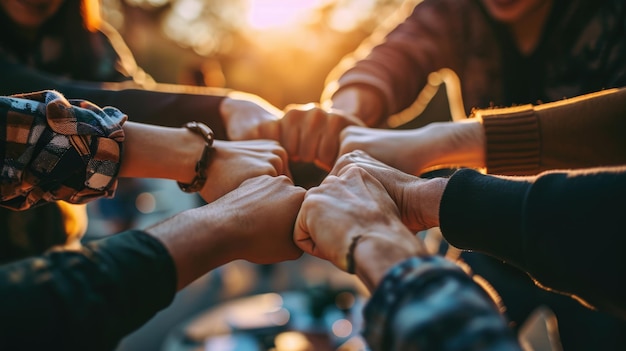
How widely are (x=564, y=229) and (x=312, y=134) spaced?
1079mm

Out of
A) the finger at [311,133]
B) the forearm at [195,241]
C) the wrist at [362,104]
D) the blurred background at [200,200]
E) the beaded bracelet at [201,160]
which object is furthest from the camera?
the blurred background at [200,200]

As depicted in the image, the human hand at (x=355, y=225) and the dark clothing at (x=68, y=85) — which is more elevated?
the dark clothing at (x=68, y=85)

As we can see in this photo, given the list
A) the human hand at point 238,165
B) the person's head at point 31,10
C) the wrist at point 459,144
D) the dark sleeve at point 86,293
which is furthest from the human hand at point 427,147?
the person's head at point 31,10

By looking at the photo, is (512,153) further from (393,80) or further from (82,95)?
(82,95)

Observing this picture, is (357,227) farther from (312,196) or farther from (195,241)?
(195,241)

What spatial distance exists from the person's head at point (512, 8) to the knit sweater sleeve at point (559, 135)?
66 cm

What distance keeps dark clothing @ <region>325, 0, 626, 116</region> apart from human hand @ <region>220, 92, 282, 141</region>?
1.78ft

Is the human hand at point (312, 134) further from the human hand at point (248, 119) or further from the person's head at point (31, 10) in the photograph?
the person's head at point (31, 10)

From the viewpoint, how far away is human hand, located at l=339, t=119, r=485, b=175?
1462 millimetres

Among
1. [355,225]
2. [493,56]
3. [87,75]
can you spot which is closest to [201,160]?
[355,225]

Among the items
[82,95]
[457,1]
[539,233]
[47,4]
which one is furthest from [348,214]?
[47,4]

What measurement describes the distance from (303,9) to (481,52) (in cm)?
1267

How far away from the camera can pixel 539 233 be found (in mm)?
775

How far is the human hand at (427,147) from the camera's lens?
146 centimetres
